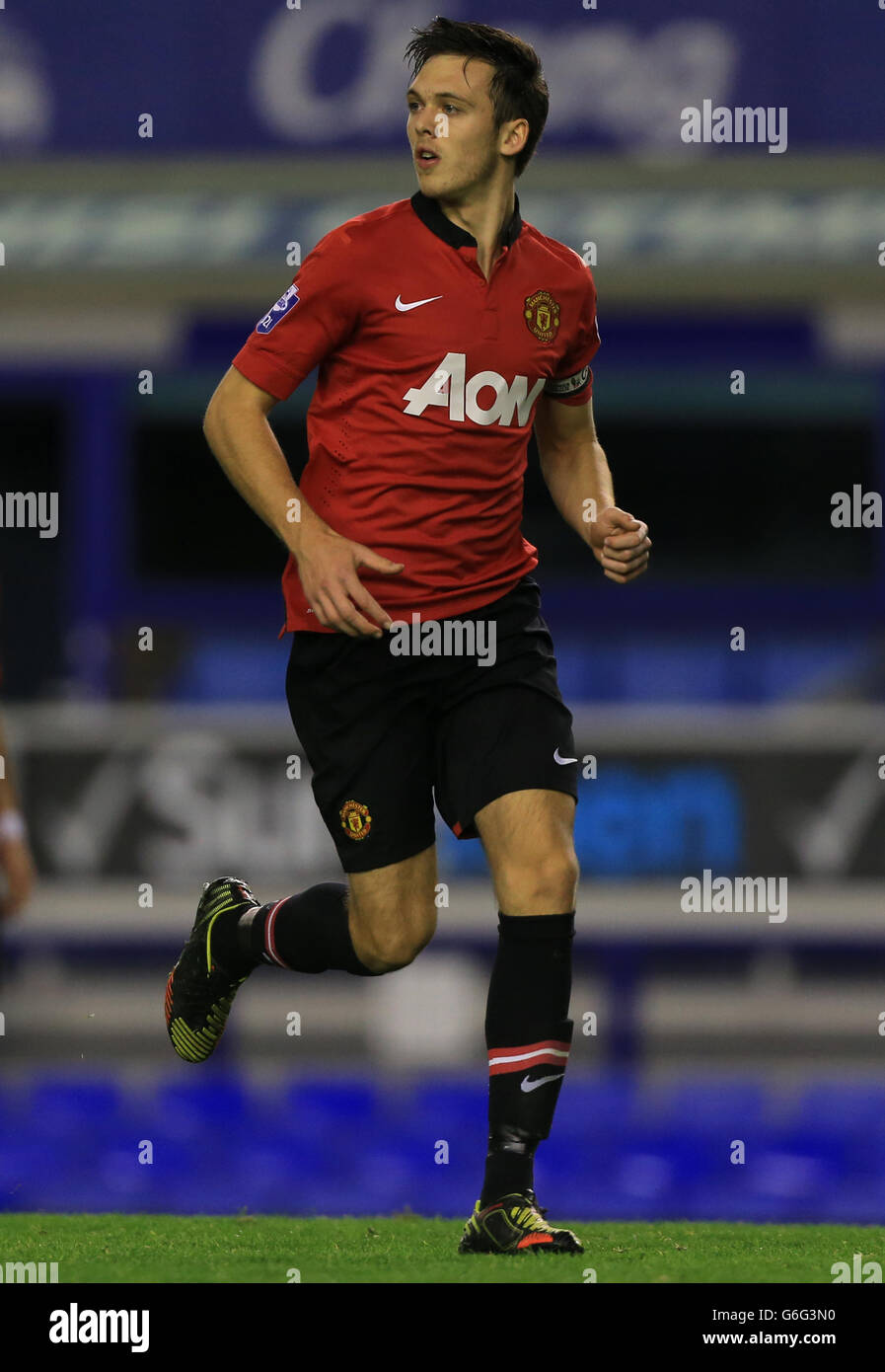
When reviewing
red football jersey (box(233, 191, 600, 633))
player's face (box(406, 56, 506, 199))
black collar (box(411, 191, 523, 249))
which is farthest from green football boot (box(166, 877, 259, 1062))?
player's face (box(406, 56, 506, 199))

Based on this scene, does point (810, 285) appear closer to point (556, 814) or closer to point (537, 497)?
point (537, 497)

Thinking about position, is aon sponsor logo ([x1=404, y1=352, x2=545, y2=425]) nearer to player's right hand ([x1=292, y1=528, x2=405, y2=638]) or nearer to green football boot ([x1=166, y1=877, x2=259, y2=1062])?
player's right hand ([x1=292, y1=528, x2=405, y2=638])

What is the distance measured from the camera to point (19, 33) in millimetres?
15383

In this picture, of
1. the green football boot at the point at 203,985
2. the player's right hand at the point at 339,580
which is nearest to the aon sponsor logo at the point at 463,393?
the player's right hand at the point at 339,580

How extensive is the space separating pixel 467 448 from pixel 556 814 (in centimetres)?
82

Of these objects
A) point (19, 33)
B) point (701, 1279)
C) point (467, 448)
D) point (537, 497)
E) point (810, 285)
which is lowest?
point (701, 1279)

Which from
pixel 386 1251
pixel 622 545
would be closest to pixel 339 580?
pixel 622 545

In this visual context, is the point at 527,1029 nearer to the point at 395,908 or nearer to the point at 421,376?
the point at 395,908

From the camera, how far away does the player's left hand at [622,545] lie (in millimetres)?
5051

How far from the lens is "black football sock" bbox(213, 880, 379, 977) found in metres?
5.56

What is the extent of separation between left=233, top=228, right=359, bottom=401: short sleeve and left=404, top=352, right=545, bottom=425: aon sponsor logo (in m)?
0.21

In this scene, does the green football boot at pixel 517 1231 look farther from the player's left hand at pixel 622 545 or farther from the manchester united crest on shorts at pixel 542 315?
the manchester united crest on shorts at pixel 542 315

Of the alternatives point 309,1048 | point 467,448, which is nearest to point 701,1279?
point 467,448

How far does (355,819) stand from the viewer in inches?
206
